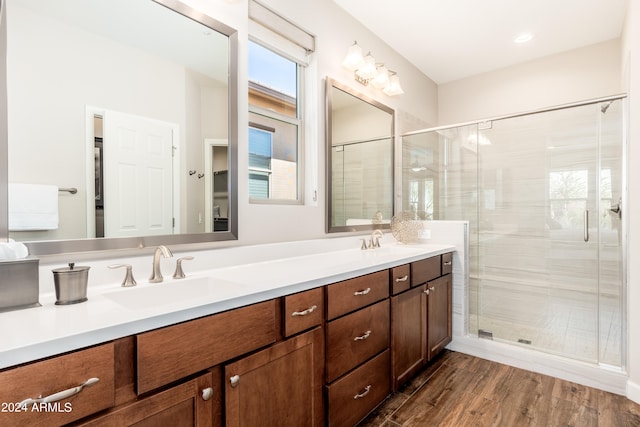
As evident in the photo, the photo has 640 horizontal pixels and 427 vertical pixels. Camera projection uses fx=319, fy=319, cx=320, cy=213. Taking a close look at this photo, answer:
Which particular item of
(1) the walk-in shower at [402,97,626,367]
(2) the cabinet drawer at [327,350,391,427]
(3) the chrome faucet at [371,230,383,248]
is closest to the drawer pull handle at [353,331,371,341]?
(2) the cabinet drawer at [327,350,391,427]

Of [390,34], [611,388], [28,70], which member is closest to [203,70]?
[28,70]

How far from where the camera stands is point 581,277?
7.62ft

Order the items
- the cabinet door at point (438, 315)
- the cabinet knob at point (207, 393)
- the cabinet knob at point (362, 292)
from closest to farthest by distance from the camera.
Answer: the cabinet knob at point (207, 393) < the cabinet knob at point (362, 292) < the cabinet door at point (438, 315)

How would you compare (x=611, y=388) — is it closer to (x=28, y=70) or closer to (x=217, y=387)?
(x=217, y=387)

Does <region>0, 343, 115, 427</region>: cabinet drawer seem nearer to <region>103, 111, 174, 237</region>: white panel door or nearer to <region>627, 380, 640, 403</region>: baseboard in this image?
<region>103, 111, 174, 237</region>: white panel door

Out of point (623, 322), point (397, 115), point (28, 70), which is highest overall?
point (397, 115)

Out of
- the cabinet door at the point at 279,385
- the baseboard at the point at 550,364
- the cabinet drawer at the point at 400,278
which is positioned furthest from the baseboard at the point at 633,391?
the cabinet door at the point at 279,385

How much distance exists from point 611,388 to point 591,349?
277mm

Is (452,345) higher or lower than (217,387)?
lower

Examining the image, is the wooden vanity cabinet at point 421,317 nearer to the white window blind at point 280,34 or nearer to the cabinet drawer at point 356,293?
→ the cabinet drawer at point 356,293

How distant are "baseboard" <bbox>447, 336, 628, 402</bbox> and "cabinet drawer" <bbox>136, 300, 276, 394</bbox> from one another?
200 centimetres

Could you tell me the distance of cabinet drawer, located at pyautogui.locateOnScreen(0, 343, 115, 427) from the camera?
25.3 inches

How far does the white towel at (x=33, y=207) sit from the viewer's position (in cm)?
105

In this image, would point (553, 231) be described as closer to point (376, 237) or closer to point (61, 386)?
point (376, 237)
